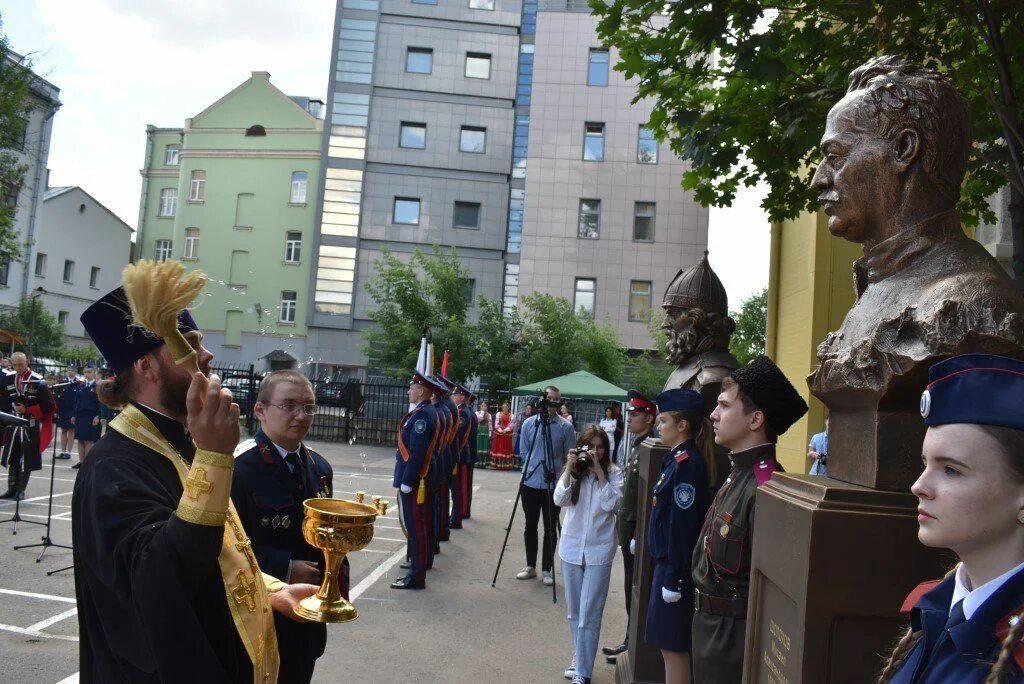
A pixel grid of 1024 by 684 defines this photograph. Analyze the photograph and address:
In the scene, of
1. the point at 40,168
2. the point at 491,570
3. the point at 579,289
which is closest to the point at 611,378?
the point at 579,289

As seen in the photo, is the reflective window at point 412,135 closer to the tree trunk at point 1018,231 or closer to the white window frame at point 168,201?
the white window frame at point 168,201

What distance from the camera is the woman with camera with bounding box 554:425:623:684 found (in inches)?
216

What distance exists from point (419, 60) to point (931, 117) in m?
34.6

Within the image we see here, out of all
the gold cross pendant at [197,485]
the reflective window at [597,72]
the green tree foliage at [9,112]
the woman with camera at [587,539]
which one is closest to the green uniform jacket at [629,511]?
the woman with camera at [587,539]

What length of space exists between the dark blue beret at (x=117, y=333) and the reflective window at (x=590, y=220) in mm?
30162

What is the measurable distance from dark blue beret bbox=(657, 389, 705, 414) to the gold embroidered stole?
110 inches

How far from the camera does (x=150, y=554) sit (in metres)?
2.05

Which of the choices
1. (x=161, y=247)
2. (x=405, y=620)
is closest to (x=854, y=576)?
(x=405, y=620)

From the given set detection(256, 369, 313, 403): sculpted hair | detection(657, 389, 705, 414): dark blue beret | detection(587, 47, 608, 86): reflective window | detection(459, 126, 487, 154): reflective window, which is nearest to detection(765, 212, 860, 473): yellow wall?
detection(657, 389, 705, 414): dark blue beret

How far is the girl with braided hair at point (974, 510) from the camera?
4.61 ft

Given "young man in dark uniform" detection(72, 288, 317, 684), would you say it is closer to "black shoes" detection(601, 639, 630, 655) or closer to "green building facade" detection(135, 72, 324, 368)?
"black shoes" detection(601, 639, 630, 655)

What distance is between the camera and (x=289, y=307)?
37.5 m

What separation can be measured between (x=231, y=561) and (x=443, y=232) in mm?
32474

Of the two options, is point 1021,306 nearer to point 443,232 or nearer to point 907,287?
point 907,287
